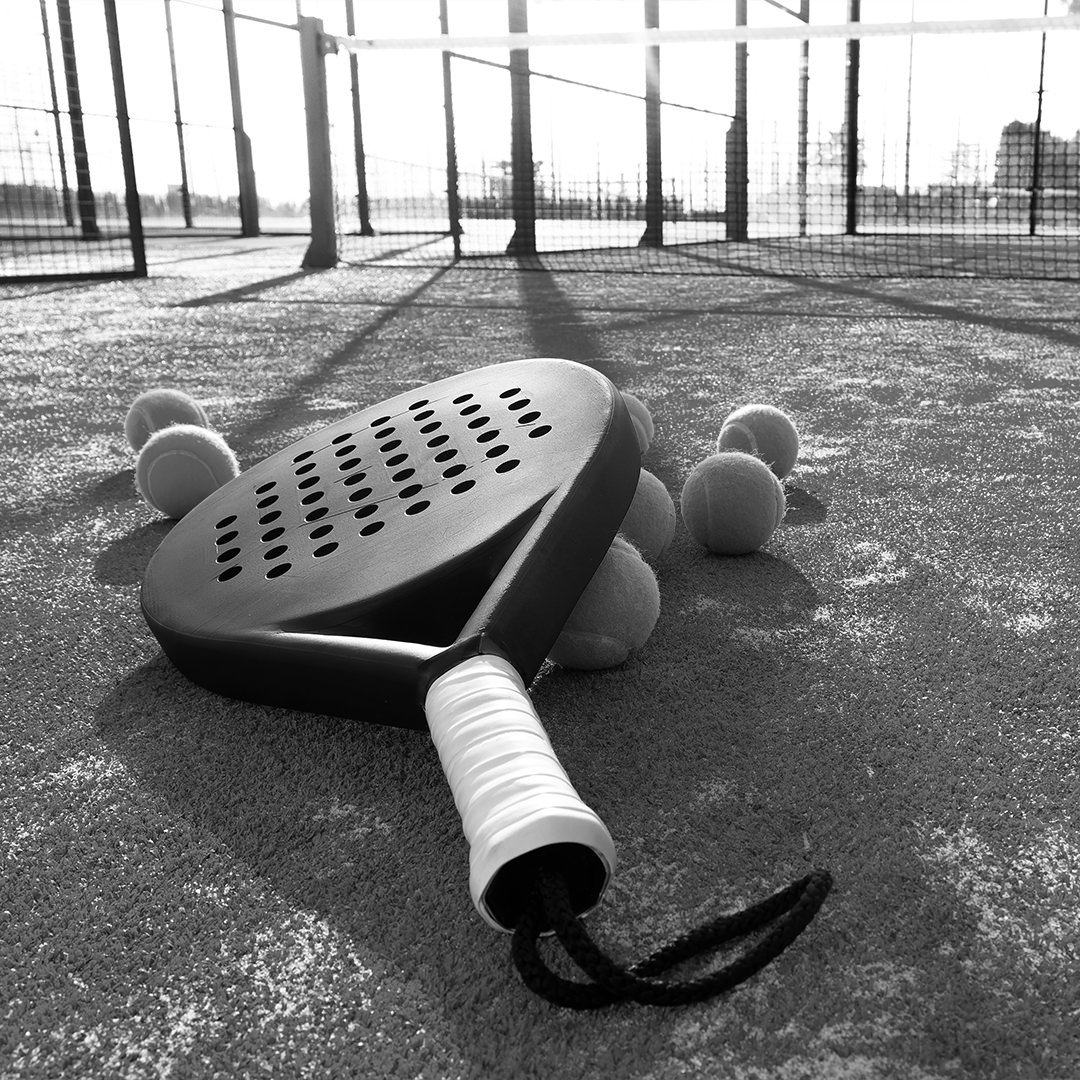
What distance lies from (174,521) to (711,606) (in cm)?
86

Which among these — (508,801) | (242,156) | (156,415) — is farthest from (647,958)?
(242,156)

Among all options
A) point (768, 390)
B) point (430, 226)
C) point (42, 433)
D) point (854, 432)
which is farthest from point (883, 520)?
point (430, 226)

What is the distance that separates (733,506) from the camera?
1.41 meters

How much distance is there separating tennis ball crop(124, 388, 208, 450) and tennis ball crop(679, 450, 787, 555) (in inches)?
42.3

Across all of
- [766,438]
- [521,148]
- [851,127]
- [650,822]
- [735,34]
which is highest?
[851,127]

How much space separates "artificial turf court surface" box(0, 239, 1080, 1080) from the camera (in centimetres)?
61

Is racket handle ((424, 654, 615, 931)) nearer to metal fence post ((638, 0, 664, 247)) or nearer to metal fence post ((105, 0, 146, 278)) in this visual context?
metal fence post ((105, 0, 146, 278))

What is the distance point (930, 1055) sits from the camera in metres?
0.59

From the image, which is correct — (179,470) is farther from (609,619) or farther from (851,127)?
(851,127)

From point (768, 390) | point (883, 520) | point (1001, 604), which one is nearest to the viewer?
point (1001, 604)

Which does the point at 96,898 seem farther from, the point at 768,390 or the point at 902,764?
the point at 768,390

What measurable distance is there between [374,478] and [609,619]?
0.31m

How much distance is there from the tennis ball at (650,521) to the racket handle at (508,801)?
616 mm

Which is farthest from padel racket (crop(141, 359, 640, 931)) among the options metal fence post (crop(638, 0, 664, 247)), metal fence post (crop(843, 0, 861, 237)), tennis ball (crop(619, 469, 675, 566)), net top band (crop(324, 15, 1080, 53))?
metal fence post (crop(843, 0, 861, 237))
